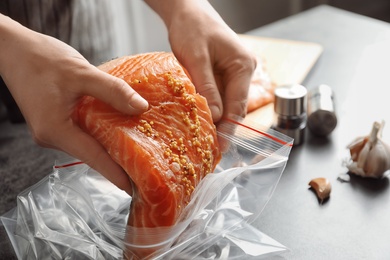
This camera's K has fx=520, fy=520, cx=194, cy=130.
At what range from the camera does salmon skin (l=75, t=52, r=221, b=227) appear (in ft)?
2.94

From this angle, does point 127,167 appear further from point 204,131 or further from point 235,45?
point 235,45

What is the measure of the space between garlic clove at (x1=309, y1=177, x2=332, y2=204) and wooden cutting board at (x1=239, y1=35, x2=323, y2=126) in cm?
40

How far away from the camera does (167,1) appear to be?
1325 millimetres

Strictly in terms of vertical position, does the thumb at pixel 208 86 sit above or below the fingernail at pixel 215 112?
above

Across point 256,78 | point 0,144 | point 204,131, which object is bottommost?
point 0,144

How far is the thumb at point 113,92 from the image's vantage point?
2.91ft

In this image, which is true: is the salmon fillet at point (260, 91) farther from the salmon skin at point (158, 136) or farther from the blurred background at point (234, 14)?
the blurred background at point (234, 14)

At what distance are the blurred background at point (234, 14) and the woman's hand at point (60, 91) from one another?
1.35 m

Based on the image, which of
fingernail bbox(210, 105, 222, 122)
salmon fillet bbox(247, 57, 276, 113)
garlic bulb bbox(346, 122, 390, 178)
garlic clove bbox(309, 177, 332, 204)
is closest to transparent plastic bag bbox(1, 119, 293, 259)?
fingernail bbox(210, 105, 222, 122)

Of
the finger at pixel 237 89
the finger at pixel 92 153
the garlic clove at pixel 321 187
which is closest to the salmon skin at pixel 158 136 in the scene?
the finger at pixel 92 153

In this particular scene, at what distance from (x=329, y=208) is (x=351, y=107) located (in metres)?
0.49

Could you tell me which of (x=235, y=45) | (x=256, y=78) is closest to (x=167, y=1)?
(x=235, y=45)

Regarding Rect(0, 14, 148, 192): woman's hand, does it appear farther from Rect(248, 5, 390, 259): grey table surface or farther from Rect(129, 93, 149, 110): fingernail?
Rect(248, 5, 390, 259): grey table surface

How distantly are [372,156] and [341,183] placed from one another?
0.10 m
